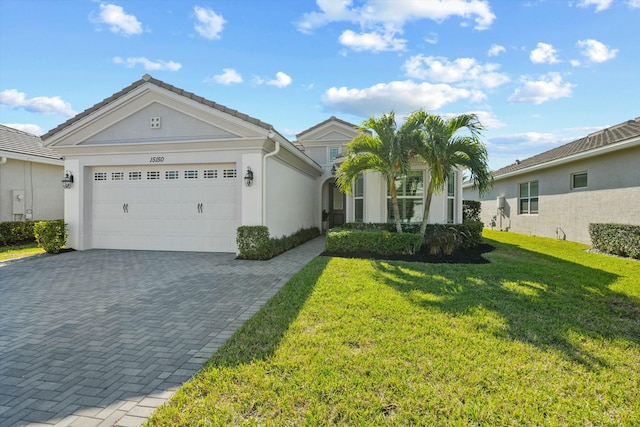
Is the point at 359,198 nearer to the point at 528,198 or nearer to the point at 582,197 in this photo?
the point at 582,197

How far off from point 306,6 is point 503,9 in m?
5.66

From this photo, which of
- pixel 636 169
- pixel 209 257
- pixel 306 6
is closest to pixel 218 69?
pixel 306 6

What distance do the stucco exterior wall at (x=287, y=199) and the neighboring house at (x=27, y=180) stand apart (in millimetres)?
10562

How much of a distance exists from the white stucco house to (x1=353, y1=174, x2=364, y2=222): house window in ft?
2.84

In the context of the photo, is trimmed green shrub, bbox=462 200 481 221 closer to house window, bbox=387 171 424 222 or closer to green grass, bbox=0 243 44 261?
house window, bbox=387 171 424 222

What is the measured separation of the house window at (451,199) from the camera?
39.8 ft

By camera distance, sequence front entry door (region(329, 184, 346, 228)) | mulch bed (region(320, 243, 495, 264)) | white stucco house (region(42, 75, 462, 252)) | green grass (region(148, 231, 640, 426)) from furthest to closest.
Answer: front entry door (region(329, 184, 346, 228)), white stucco house (region(42, 75, 462, 252)), mulch bed (region(320, 243, 495, 264)), green grass (region(148, 231, 640, 426))

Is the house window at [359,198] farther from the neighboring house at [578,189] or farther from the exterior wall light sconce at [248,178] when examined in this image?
the neighboring house at [578,189]

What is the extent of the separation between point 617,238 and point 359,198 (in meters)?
8.17

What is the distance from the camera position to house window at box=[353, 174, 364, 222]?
1239 centimetres

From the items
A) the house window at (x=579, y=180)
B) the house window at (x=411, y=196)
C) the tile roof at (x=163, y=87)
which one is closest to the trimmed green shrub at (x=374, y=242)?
the house window at (x=411, y=196)

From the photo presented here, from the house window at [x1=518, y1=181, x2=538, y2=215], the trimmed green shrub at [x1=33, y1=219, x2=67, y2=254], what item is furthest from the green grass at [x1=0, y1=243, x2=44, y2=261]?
the house window at [x1=518, y1=181, x2=538, y2=215]

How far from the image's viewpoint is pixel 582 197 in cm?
1276

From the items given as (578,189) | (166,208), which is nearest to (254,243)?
(166,208)
